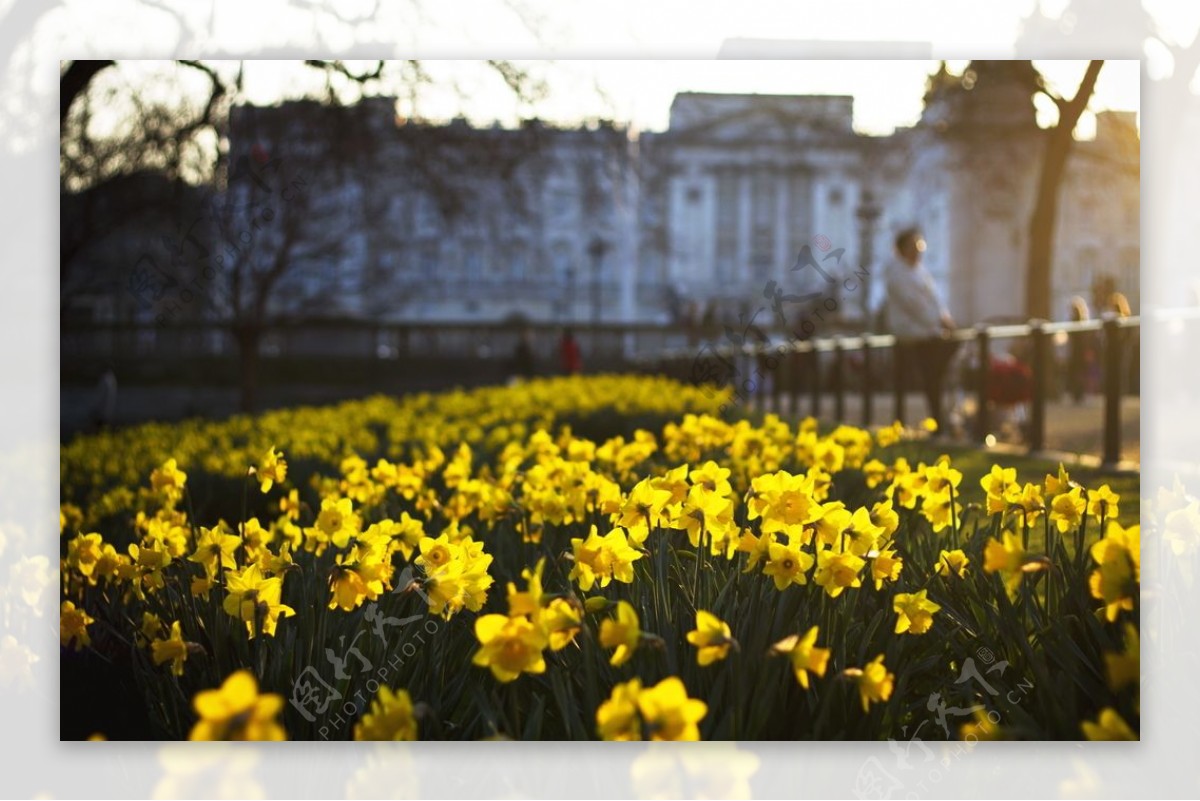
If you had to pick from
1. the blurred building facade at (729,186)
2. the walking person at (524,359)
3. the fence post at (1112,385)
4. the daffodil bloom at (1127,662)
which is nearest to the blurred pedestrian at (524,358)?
the walking person at (524,359)

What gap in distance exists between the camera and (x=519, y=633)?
6.45ft

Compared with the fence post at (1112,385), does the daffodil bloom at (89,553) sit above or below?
below

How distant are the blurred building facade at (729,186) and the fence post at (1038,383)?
0.28m

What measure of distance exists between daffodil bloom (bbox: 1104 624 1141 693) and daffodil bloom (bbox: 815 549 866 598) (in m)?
0.45

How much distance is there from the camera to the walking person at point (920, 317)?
23.8 feet

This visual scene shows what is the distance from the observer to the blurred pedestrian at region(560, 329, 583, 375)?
57.7 ft

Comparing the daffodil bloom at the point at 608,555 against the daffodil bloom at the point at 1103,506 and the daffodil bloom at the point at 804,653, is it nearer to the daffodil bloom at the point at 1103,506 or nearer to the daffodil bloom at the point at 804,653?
the daffodil bloom at the point at 804,653

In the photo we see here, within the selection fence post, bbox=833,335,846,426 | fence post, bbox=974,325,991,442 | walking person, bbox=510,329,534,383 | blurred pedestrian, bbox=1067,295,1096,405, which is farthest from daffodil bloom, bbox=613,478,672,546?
walking person, bbox=510,329,534,383

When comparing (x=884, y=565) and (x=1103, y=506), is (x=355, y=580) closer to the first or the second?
(x=884, y=565)

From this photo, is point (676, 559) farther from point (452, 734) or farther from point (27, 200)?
point (27, 200)

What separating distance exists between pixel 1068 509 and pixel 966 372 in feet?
17.6

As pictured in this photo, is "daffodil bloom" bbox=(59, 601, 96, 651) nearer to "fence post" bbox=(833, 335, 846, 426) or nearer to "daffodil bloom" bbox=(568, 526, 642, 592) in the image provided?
"daffodil bloom" bbox=(568, 526, 642, 592)

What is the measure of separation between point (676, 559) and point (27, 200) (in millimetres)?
2146

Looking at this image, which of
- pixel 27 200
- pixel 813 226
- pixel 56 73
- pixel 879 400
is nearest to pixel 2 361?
pixel 27 200
